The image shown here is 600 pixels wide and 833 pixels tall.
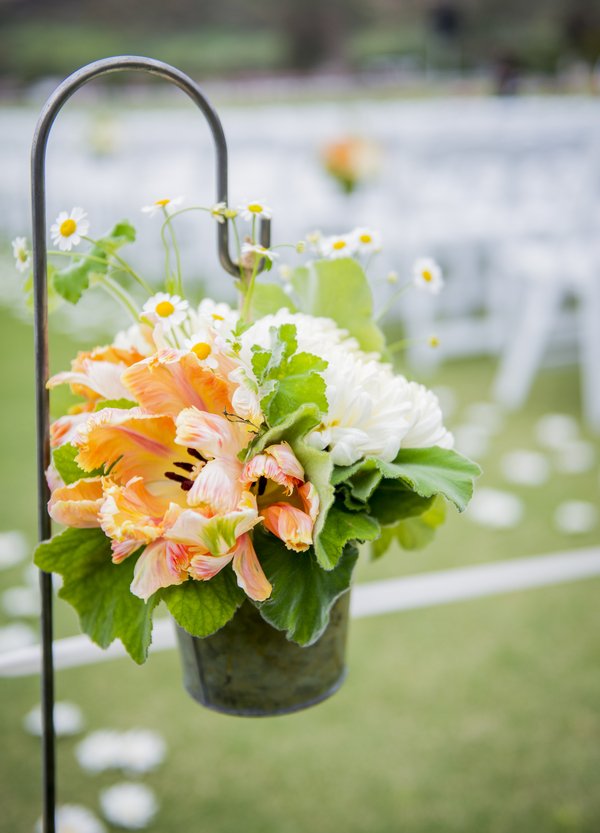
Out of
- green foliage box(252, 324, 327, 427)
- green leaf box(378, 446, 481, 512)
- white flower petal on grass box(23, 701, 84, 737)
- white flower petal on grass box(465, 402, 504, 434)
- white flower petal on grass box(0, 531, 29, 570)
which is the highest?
green foliage box(252, 324, 327, 427)

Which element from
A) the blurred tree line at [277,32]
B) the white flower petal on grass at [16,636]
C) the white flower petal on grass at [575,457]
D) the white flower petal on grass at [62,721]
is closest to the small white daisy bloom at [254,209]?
the white flower petal on grass at [62,721]

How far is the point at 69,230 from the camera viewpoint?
0.67m

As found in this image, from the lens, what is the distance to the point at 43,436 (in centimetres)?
70

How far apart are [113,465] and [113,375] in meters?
0.07

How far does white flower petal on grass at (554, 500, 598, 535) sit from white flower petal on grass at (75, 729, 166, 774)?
46.2 inches

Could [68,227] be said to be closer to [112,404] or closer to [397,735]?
[112,404]

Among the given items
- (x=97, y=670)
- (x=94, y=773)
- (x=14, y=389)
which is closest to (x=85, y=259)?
(x=94, y=773)

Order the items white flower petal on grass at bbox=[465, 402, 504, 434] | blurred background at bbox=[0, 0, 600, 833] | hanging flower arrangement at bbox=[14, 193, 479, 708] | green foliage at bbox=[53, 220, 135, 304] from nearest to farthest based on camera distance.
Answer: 1. hanging flower arrangement at bbox=[14, 193, 479, 708]
2. green foliage at bbox=[53, 220, 135, 304]
3. blurred background at bbox=[0, 0, 600, 833]
4. white flower petal on grass at bbox=[465, 402, 504, 434]

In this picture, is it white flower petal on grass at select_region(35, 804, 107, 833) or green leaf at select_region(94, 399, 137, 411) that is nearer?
green leaf at select_region(94, 399, 137, 411)

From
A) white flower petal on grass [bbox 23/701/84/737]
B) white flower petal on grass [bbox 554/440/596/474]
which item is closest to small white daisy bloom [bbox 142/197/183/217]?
white flower petal on grass [bbox 23/701/84/737]

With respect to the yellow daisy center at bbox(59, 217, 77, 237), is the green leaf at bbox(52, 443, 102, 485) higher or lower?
lower

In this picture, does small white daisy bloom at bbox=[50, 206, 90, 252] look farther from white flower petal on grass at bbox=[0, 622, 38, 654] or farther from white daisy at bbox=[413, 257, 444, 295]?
white flower petal on grass at bbox=[0, 622, 38, 654]

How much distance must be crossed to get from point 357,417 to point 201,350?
0.12 metres

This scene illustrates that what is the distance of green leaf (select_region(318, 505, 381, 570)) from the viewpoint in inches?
24.1
